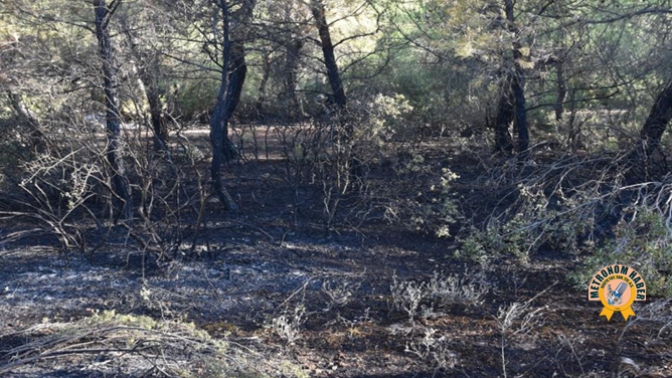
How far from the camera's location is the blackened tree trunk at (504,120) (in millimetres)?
10719

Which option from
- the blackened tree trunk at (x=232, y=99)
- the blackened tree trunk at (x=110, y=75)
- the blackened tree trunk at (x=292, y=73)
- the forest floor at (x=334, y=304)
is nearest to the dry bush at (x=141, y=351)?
the forest floor at (x=334, y=304)

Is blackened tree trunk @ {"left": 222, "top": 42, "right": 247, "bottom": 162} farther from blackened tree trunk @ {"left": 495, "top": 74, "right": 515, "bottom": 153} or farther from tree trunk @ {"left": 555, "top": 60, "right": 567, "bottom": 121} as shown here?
tree trunk @ {"left": 555, "top": 60, "right": 567, "bottom": 121}

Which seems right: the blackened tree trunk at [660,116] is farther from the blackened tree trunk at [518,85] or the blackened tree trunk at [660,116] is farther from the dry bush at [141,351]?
the dry bush at [141,351]

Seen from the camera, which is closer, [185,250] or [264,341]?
[264,341]

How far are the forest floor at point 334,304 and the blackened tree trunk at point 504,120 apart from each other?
10.7 feet

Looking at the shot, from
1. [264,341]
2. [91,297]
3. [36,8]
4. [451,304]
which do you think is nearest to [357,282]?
Result: [451,304]

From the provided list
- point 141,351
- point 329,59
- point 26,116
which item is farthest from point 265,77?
point 141,351

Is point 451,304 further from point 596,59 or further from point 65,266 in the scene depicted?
point 596,59

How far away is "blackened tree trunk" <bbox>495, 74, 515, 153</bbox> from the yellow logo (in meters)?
4.99

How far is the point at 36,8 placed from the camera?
28.3ft

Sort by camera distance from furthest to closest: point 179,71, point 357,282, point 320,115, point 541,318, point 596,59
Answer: point 596,59 → point 179,71 → point 320,115 → point 357,282 → point 541,318

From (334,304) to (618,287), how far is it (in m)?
2.18

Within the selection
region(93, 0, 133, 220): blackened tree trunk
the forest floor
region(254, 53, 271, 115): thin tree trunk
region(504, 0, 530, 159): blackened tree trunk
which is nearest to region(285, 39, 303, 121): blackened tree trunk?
region(254, 53, 271, 115): thin tree trunk

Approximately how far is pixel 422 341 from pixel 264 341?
3.67 feet
